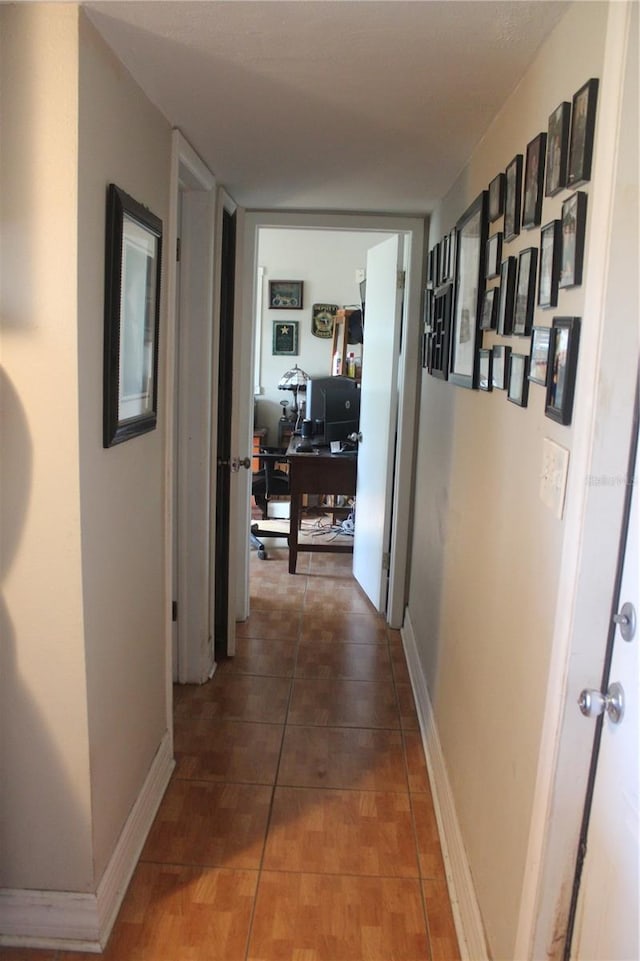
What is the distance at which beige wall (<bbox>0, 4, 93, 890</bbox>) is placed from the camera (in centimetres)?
138

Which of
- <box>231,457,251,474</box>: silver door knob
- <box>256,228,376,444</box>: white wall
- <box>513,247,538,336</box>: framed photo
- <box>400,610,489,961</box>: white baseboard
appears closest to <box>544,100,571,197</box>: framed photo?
<box>513,247,538,336</box>: framed photo

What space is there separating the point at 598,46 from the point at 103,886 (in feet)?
6.75

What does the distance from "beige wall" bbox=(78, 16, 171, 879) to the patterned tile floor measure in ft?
0.75

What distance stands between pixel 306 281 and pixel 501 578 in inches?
212

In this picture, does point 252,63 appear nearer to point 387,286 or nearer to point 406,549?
point 387,286

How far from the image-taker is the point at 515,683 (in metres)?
1.51

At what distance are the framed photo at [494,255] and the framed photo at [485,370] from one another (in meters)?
0.21

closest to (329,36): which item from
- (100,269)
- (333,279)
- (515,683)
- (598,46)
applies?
(598,46)

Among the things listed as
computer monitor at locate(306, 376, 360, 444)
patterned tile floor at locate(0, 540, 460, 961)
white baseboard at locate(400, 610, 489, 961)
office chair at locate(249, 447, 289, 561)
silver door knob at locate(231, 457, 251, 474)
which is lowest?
patterned tile floor at locate(0, 540, 460, 961)

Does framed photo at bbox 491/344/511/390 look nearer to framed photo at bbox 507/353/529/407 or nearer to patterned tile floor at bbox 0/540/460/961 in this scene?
framed photo at bbox 507/353/529/407

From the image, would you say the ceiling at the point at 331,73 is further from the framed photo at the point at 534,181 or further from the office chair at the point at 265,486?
the office chair at the point at 265,486

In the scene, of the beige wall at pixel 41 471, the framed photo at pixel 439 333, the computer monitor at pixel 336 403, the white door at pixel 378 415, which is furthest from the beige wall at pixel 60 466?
the computer monitor at pixel 336 403

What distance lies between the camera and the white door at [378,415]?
3.56 meters

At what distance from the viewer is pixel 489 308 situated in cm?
188
